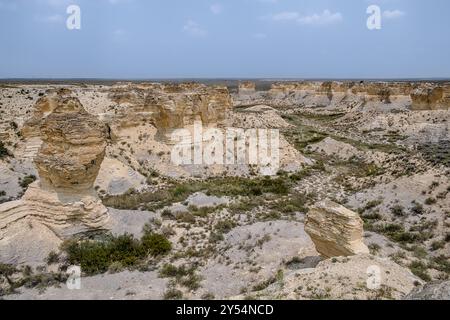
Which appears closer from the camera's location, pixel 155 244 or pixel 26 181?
pixel 155 244

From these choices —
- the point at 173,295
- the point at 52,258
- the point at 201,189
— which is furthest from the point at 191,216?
the point at 173,295

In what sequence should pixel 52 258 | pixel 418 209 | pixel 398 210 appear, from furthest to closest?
pixel 398 210, pixel 418 209, pixel 52 258

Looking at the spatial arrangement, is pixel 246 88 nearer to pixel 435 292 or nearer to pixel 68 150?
pixel 68 150

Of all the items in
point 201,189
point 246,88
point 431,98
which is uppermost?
point 246,88

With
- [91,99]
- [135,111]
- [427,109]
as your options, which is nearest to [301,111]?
[427,109]

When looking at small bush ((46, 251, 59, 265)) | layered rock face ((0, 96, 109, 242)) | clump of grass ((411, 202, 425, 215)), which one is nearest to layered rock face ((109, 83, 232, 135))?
layered rock face ((0, 96, 109, 242))

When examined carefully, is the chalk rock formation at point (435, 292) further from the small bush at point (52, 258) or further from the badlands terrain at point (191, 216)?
the small bush at point (52, 258)

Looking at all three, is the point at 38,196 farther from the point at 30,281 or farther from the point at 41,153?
the point at 30,281
